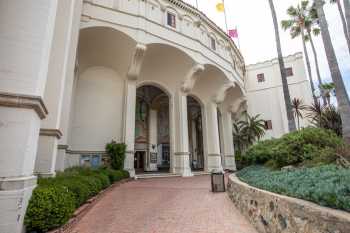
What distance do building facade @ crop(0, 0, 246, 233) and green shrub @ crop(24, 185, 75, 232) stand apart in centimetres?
14

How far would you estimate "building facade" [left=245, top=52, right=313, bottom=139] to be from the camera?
21734 millimetres

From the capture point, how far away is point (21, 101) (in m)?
3.35

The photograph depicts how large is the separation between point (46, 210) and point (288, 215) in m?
3.89

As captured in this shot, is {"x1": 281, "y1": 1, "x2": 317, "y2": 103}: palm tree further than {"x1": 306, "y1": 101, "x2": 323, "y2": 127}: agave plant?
Yes

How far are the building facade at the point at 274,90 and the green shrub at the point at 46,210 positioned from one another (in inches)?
894

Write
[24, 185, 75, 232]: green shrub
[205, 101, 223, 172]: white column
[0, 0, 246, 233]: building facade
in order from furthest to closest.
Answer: [205, 101, 223, 172]: white column
[0, 0, 246, 233]: building facade
[24, 185, 75, 232]: green shrub

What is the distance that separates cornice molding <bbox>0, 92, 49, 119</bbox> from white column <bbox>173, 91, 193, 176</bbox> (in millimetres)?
11247

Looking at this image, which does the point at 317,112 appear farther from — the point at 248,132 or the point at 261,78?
the point at 261,78

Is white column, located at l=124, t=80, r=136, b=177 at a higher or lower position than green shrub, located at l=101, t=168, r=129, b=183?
higher

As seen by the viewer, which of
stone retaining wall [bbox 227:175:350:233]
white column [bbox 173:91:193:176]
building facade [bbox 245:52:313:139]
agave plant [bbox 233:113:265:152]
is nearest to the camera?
stone retaining wall [bbox 227:175:350:233]

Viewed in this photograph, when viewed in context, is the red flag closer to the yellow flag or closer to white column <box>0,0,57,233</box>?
the yellow flag

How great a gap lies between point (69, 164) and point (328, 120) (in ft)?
46.2

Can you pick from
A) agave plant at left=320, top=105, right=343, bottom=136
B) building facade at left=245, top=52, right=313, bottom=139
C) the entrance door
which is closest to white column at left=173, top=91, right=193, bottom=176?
the entrance door

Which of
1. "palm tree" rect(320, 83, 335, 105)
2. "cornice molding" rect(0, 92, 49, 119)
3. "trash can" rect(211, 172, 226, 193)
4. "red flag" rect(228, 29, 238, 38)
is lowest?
"trash can" rect(211, 172, 226, 193)
